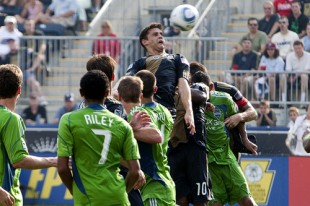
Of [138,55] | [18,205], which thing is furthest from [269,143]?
[18,205]

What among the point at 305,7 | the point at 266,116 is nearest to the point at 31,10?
the point at 305,7

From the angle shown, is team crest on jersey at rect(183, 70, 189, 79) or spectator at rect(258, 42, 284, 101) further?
spectator at rect(258, 42, 284, 101)

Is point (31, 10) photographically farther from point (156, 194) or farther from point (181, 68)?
point (156, 194)

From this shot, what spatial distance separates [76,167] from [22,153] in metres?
0.49

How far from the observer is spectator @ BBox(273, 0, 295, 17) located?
23188 mm

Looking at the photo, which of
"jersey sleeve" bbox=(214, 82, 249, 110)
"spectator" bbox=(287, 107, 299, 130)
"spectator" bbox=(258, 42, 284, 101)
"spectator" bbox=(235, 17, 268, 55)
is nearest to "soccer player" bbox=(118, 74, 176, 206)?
"jersey sleeve" bbox=(214, 82, 249, 110)

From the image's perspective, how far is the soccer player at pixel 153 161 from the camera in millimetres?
9883

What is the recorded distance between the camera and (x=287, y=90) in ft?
69.9

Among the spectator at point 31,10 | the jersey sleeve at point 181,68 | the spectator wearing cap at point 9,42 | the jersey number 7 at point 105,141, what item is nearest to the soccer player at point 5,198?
the jersey number 7 at point 105,141

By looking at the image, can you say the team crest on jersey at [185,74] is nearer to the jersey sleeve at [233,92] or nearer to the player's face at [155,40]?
the player's face at [155,40]

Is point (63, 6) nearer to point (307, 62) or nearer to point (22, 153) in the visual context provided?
point (307, 62)

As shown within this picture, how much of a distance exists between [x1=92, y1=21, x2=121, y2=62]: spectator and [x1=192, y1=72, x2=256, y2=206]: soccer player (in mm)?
8892

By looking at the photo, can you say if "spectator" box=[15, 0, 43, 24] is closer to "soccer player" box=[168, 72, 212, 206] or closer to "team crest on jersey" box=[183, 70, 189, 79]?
"soccer player" box=[168, 72, 212, 206]

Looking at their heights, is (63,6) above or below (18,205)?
above
